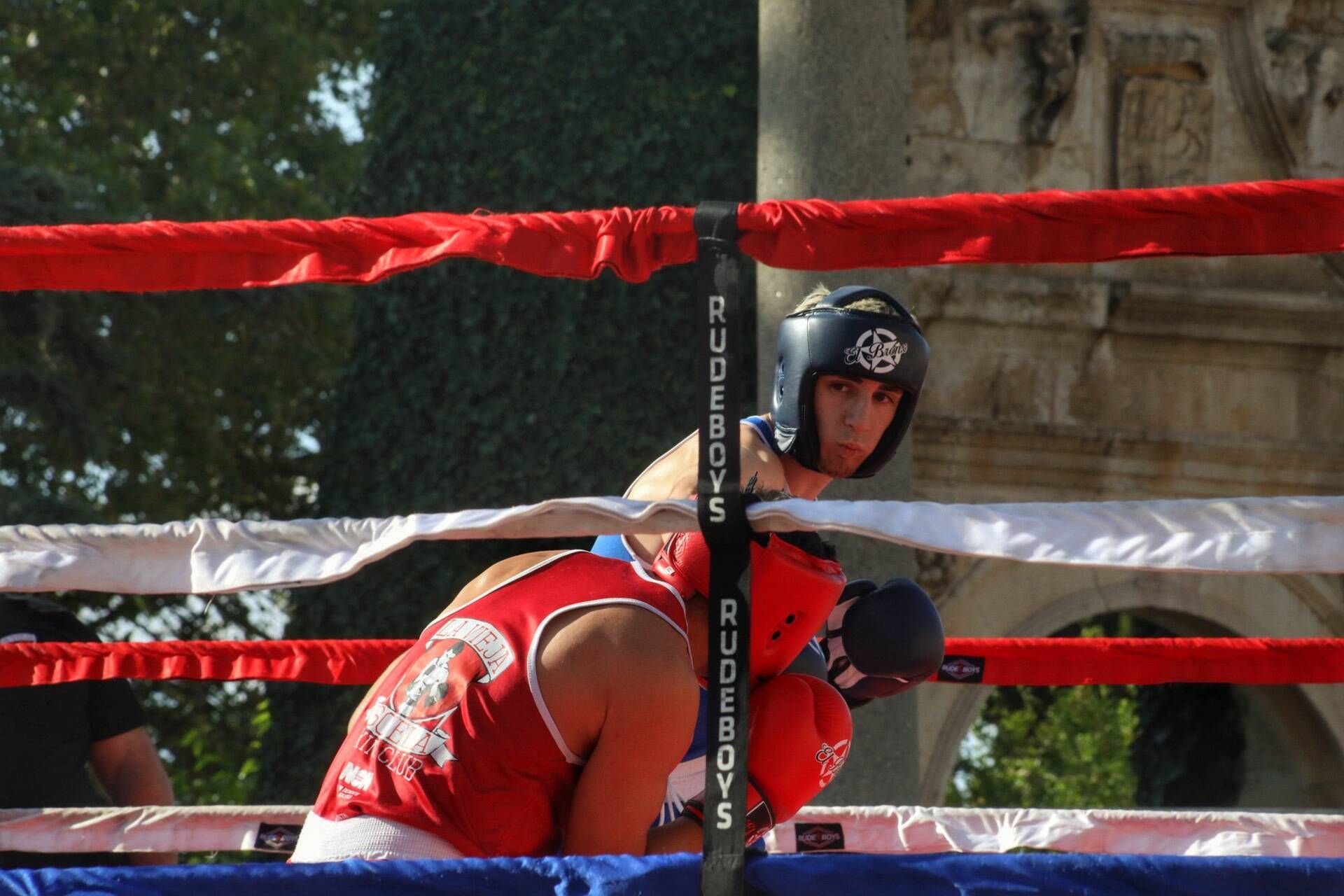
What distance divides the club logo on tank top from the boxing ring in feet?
0.60

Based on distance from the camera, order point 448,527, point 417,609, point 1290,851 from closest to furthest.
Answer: point 448,527
point 1290,851
point 417,609

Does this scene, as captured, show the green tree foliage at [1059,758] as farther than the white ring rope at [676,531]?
Yes

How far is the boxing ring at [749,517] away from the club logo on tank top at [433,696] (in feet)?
0.60

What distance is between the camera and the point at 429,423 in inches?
306

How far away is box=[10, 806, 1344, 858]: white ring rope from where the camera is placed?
11.0 ft

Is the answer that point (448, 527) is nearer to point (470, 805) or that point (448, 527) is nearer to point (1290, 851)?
point (470, 805)

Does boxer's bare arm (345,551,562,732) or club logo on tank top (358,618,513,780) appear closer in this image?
A: club logo on tank top (358,618,513,780)

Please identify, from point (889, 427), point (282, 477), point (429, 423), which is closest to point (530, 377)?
point (429, 423)

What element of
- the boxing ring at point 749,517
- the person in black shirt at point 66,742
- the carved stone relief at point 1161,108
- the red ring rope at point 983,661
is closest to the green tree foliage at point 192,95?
the carved stone relief at point 1161,108

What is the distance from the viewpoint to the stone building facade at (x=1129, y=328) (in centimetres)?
701

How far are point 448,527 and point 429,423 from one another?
6.06 metres

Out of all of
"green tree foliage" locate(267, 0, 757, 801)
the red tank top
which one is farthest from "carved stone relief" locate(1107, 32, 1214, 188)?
the red tank top

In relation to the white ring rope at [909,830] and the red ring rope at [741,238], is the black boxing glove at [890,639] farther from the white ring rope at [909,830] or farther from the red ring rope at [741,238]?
the white ring rope at [909,830]

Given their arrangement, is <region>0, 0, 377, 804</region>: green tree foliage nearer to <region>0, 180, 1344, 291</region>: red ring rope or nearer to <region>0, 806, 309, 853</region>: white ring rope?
<region>0, 806, 309, 853</region>: white ring rope
